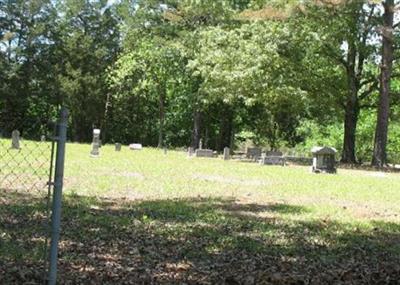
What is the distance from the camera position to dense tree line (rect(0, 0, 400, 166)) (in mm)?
28781

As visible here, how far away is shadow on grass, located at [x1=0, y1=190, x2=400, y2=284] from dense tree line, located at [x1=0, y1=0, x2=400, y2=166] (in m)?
13.6

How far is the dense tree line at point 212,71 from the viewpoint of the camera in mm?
28781

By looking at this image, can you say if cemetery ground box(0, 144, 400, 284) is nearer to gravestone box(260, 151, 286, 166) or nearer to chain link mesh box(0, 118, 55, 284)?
chain link mesh box(0, 118, 55, 284)

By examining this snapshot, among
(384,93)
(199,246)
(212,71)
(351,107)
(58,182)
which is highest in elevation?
(212,71)

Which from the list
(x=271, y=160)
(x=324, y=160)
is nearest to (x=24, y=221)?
(x=324, y=160)

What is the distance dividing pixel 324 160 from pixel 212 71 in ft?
35.3

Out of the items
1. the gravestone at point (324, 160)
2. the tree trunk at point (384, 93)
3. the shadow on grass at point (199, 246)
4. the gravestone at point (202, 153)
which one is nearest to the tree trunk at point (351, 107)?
the tree trunk at point (384, 93)

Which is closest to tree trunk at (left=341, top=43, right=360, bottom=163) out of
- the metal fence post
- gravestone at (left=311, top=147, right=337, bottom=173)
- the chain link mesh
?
gravestone at (left=311, top=147, right=337, bottom=173)

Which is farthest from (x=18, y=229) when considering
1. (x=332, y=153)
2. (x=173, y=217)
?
(x=332, y=153)

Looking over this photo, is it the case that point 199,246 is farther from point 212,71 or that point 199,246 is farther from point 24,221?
point 212,71

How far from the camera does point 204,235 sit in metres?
7.91

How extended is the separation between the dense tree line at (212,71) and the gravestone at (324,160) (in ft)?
21.4

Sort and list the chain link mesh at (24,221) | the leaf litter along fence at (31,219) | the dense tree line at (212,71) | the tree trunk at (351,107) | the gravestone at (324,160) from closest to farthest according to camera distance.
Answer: the leaf litter along fence at (31,219)
the chain link mesh at (24,221)
the gravestone at (324,160)
the dense tree line at (212,71)
the tree trunk at (351,107)

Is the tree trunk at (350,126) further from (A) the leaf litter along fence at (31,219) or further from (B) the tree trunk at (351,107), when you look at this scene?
(A) the leaf litter along fence at (31,219)
